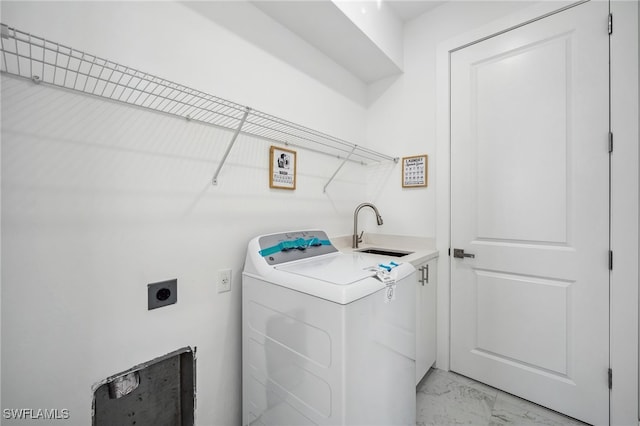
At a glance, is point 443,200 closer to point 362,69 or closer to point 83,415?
point 362,69

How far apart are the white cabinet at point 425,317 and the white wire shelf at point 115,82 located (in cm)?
129

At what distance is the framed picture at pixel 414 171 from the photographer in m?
2.11

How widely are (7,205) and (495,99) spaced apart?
2.57 metres

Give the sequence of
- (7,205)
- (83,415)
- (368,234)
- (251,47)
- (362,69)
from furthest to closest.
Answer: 1. (368,234)
2. (362,69)
3. (251,47)
4. (83,415)
5. (7,205)

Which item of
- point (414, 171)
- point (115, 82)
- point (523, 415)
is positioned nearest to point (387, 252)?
point (414, 171)

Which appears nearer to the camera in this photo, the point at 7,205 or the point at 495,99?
the point at 7,205

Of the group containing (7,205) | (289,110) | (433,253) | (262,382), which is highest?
(289,110)

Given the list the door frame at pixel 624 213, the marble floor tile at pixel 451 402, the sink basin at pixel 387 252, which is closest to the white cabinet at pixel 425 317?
the marble floor tile at pixel 451 402

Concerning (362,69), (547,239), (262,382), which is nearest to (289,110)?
(362,69)

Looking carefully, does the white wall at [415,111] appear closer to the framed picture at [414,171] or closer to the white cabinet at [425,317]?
the framed picture at [414,171]

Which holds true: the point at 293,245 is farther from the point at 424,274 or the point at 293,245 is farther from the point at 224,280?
the point at 424,274

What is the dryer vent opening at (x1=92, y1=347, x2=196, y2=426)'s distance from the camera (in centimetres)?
101

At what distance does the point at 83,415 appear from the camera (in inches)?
37.4

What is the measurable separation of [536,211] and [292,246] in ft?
5.22
